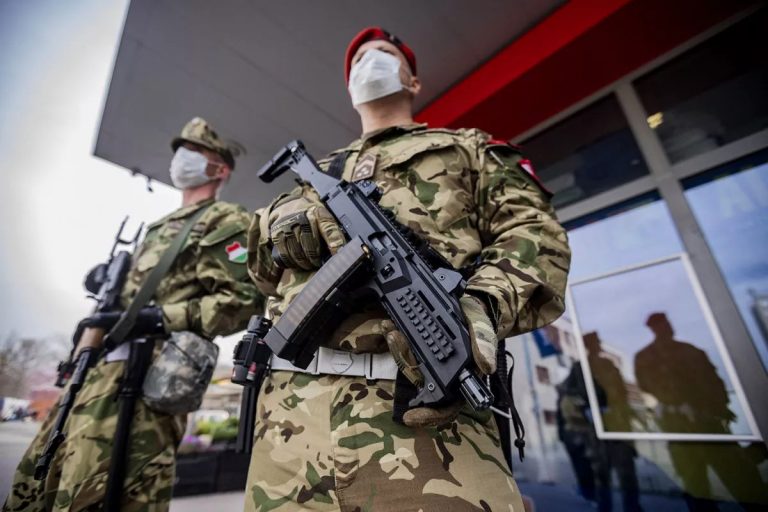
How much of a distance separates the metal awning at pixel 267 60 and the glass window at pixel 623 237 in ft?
4.46

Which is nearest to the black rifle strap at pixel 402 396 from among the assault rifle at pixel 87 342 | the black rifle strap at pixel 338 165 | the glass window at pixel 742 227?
the black rifle strap at pixel 338 165

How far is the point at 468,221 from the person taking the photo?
954 mm

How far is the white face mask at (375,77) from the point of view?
50.3 inches

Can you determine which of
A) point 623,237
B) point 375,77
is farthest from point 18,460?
point 623,237

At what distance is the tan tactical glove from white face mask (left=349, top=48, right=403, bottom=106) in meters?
0.94

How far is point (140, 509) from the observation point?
1.26m

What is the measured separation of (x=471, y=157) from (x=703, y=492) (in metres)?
2.02


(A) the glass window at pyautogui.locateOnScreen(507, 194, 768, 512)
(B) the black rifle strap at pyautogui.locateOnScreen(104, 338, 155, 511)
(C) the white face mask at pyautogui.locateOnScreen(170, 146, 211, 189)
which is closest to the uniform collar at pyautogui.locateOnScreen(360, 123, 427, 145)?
(B) the black rifle strap at pyautogui.locateOnScreen(104, 338, 155, 511)

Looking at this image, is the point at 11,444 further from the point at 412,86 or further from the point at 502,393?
the point at 412,86

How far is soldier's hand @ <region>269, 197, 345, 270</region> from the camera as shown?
84cm

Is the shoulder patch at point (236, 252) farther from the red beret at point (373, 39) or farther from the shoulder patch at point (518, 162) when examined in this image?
the shoulder patch at point (518, 162)

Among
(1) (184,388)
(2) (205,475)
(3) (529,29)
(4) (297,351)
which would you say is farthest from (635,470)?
(2) (205,475)

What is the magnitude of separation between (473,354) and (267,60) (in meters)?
2.77

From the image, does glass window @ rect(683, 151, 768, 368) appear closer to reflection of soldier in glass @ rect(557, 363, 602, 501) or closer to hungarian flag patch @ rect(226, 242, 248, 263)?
reflection of soldier in glass @ rect(557, 363, 602, 501)
